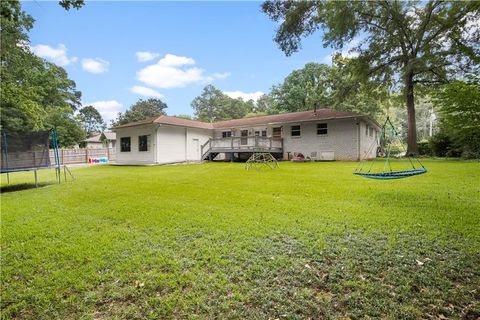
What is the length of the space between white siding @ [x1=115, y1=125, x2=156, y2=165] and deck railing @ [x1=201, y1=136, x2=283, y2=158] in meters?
4.06

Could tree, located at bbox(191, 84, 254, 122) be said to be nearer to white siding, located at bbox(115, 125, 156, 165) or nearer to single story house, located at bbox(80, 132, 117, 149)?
single story house, located at bbox(80, 132, 117, 149)

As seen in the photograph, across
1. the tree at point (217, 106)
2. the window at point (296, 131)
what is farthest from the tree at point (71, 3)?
the tree at point (217, 106)

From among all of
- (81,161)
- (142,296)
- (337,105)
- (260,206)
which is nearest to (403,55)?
(337,105)

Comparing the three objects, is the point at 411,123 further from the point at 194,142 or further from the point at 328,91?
the point at 194,142

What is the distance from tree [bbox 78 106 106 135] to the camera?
58.0 meters

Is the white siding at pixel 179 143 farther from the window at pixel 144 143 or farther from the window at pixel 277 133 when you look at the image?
the window at pixel 277 133

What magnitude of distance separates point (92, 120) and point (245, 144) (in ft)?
180

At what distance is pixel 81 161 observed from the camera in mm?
27672

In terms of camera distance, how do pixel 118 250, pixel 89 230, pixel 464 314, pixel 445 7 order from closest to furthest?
pixel 464 314 → pixel 118 250 → pixel 89 230 → pixel 445 7

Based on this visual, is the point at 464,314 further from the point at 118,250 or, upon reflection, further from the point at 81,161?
the point at 81,161

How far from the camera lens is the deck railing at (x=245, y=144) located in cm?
1869

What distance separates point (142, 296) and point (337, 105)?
2055 centimetres

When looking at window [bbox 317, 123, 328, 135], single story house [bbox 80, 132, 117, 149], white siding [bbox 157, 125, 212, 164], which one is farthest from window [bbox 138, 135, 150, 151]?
single story house [bbox 80, 132, 117, 149]

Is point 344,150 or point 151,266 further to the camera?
point 344,150
